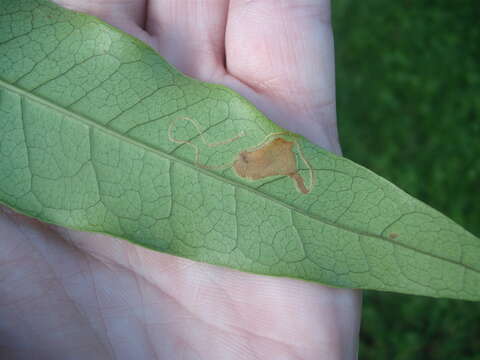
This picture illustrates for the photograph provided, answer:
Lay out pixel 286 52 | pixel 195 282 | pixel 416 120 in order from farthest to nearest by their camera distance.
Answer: pixel 416 120
pixel 286 52
pixel 195 282

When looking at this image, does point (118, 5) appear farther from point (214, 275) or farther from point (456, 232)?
point (456, 232)

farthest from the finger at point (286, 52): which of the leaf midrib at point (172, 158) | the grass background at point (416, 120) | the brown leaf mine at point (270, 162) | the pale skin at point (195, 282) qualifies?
the grass background at point (416, 120)

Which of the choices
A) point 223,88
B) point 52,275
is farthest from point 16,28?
point 52,275

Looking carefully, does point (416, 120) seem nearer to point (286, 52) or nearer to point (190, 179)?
point (286, 52)

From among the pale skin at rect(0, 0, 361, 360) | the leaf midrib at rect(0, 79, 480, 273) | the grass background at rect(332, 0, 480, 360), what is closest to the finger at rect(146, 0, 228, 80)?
the pale skin at rect(0, 0, 361, 360)

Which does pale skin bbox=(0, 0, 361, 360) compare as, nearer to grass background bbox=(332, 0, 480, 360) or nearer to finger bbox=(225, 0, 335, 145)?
finger bbox=(225, 0, 335, 145)

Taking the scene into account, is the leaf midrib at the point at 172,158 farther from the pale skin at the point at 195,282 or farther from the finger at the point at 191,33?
the finger at the point at 191,33

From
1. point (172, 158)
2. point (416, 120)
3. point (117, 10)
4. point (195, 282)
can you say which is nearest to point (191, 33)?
point (117, 10)
